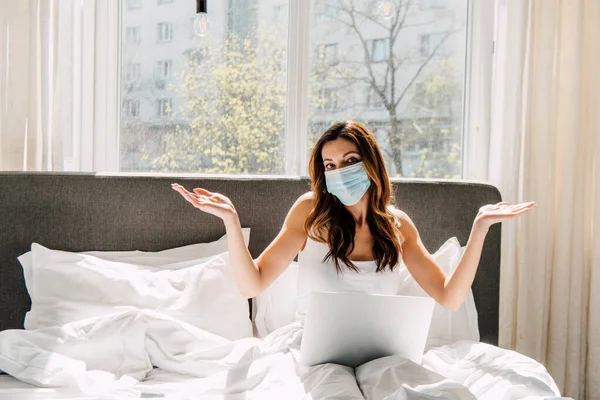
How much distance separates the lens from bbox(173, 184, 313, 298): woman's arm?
1.84 metres

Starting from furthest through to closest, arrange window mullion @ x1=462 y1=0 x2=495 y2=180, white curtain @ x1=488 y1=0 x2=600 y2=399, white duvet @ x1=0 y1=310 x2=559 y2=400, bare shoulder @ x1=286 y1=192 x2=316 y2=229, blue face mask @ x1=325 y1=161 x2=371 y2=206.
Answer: window mullion @ x1=462 y1=0 x2=495 y2=180 → white curtain @ x1=488 y1=0 x2=600 y2=399 → bare shoulder @ x1=286 y1=192 x2=316 y2=229 → blue face mask @ x1=325 y1=161 x2=371 y2=206 → white duvet @ x1=0 y1=310 x2=559 y2=400

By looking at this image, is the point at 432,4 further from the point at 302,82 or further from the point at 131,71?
the point at 131,71

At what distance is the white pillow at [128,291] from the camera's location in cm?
201

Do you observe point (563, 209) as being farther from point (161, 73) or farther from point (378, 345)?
point (161, 73)

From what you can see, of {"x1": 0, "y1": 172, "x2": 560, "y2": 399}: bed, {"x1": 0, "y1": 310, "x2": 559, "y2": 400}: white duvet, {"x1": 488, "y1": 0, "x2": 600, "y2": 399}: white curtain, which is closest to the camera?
{"x1": 0, "y1": 310, "x2": 559, "y2": 400}: white duvet

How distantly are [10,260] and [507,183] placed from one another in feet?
6.35

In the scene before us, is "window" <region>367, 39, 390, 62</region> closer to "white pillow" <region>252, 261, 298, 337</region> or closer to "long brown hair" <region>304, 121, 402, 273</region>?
"long brown hair" <region>304, 121, 402, 273</region>

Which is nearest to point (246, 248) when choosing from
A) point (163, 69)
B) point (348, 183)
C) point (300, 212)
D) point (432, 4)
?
point (300, 212)

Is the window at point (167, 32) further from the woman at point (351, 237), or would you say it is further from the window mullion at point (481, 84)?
the window mullion at point (481, 84)

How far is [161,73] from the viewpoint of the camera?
2.81 metres

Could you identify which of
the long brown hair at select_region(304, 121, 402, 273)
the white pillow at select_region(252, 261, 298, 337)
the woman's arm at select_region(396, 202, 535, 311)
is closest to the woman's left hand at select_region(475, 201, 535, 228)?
the woman's arm at select_region(396, 202, 535, 311)

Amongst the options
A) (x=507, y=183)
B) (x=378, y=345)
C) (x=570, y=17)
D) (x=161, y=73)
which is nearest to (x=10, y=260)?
(x=161, y=73)

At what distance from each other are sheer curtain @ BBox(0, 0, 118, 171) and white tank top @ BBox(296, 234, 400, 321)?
1.10 meters

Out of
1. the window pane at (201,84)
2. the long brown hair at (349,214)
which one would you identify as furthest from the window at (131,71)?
the long brown hair at (349,214)
